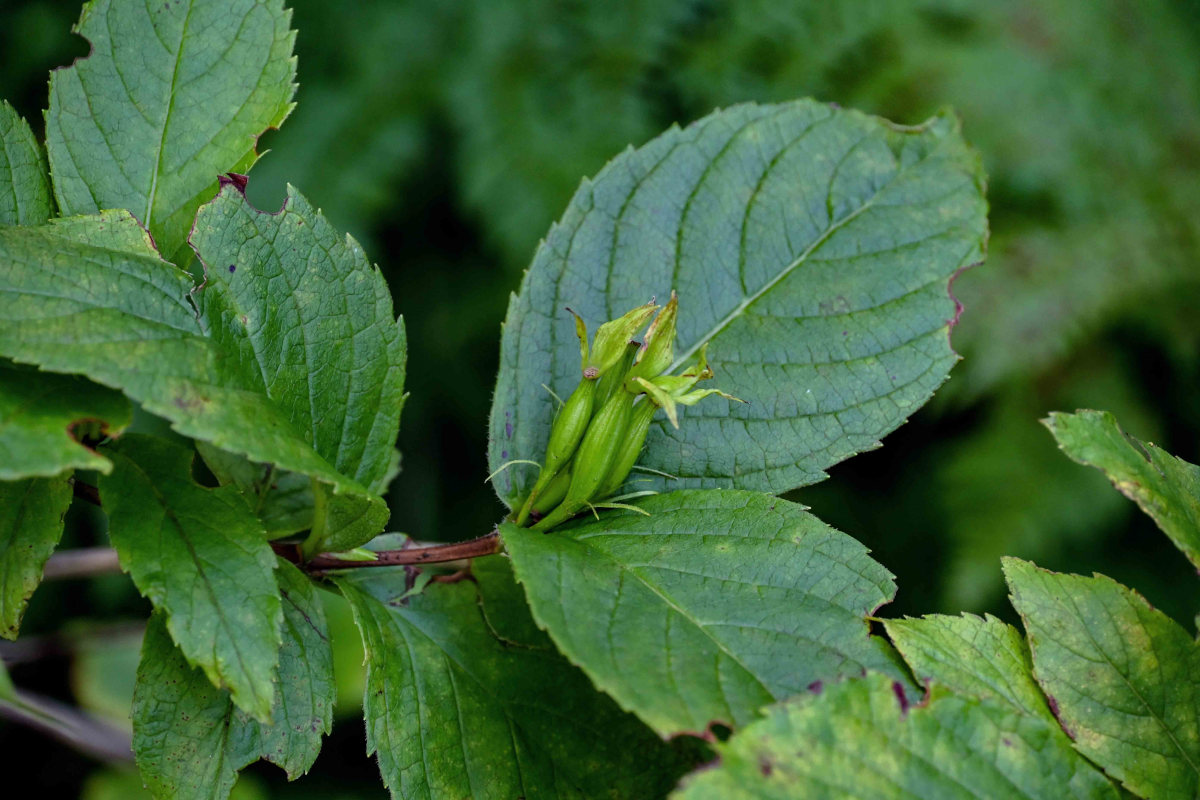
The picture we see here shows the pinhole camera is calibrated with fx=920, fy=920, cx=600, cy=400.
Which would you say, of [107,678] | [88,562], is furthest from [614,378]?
[107,678]

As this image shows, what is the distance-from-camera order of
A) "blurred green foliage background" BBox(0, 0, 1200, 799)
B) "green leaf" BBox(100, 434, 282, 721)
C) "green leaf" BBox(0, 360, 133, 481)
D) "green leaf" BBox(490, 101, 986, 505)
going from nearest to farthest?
"green leaf" BBox(0, 360, 133, 481), "green leaf" BBox(100, 434, 282, 721), "green leaf" BBox(490, 101, 986, 505), "blurred green foliage background" BBox(0, 0, 1200, 799)

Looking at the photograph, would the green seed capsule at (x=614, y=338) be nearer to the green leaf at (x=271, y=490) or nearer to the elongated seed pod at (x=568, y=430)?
the elongated seed pod at (x=568, y=430)

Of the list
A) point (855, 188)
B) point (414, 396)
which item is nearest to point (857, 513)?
point (414, 396)

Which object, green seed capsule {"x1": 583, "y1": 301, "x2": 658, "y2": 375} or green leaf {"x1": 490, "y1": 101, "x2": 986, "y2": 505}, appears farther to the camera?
green leaf {"x1": 490, "y1": 101, "x2": 986, "y2": 505}

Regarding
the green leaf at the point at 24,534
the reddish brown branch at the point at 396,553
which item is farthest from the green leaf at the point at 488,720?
the green leaf at the point at 24,534

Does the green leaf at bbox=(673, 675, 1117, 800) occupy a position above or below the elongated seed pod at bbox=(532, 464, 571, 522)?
below

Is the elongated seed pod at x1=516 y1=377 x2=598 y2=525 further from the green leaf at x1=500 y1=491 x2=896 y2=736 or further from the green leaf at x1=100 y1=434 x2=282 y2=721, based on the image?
the green leaf at x1=100 y1=434 x2=282 y2=721

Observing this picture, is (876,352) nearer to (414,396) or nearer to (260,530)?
(260,530)

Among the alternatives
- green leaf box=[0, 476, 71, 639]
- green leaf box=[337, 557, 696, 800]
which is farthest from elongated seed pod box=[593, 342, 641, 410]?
green leaf box=[0, 476, 71, 639]
